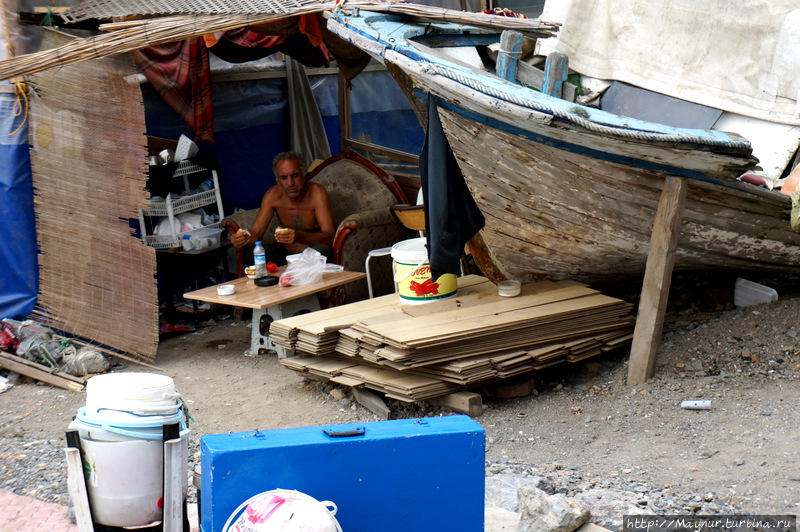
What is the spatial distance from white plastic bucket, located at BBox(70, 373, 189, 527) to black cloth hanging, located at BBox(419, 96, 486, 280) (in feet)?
8.20

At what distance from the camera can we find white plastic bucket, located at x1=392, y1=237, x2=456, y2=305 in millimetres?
5965

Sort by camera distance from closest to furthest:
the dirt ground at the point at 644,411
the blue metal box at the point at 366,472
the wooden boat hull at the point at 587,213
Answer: the blue metal box at the point at 366,472, the dirt ground at the point at 644,411, the wooden boat hull at the point at 587,213

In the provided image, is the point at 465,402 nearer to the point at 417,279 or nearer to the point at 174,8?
the point at 417,279

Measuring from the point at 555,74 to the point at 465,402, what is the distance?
2.17m

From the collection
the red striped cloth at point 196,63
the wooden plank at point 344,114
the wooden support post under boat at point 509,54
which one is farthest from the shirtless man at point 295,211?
the wooden support post under boat at point 509,54

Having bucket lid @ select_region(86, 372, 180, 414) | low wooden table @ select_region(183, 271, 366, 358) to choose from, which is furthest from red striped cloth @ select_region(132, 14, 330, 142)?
bucket lid @ select_region(86, 372, 180, 414)

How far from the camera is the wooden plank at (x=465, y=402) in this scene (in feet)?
17.3

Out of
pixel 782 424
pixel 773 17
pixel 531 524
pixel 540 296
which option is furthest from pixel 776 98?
pixel 531 524

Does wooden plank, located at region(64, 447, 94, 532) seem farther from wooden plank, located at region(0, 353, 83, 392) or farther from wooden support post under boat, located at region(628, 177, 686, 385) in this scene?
wooden support post under boat, located at region(628, 177, 686, 385)

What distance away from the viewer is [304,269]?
7004 millimetres

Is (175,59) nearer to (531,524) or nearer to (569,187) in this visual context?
(569,187)

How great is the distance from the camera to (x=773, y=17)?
232 inches

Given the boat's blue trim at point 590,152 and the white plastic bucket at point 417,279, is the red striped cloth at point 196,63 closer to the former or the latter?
the white plastic bucket at point 417,279

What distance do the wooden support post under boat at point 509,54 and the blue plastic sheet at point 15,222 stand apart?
11.9 ft
